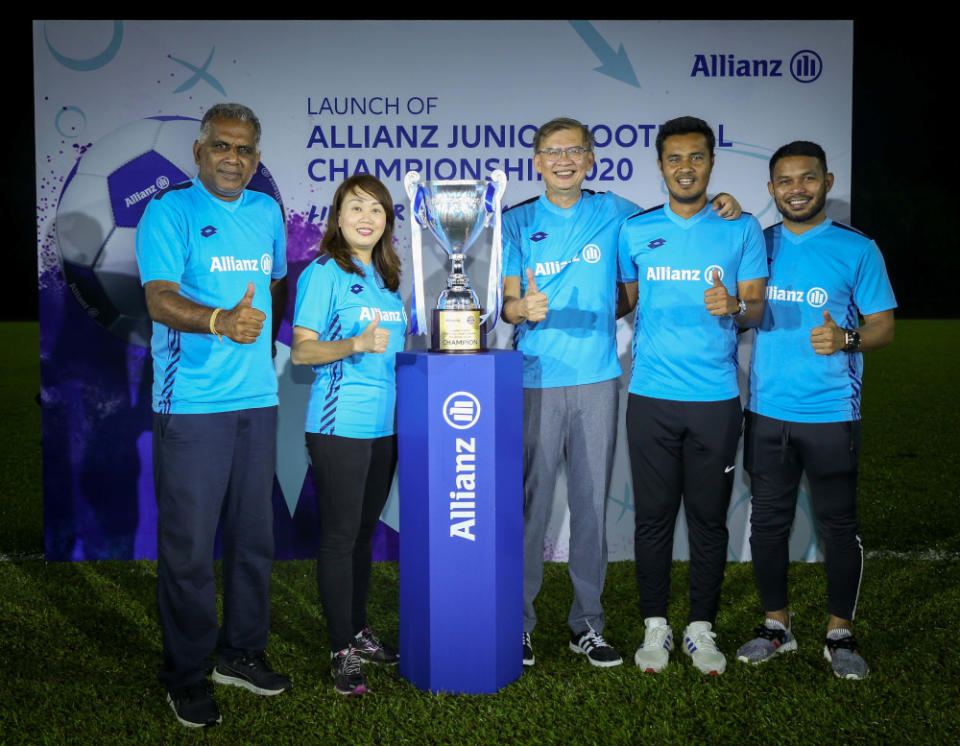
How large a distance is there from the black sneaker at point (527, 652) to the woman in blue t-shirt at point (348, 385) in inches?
22.0

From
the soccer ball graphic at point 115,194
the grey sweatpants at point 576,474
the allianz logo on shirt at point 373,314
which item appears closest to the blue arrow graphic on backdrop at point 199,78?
the soccer ball graphic at point 115,194

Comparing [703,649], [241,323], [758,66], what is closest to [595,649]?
[703,649]

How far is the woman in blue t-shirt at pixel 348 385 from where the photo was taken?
2668mm

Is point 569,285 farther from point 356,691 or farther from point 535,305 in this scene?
point 356,691

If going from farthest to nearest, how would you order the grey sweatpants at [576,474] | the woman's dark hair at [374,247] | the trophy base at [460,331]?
1. the grey sweatpants at [576,474]
2. the woman's dark hair at [374,247]
3. the trophy base at [460,331]

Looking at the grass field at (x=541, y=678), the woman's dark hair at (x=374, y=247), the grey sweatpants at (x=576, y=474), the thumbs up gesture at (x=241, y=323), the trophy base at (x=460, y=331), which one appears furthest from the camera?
the grey sweatpants at (x=576, y=474)

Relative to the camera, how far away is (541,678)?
2812mm

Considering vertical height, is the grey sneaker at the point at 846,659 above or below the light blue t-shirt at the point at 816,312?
below

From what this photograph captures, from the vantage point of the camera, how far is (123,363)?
4.01 m

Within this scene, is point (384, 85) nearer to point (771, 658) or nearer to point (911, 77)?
point (771, 658)

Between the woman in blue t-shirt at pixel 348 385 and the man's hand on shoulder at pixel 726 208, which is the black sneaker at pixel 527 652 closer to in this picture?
the woman in blue t-shirt at pixel 348 385

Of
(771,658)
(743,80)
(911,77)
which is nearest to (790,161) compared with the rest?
(743,80)

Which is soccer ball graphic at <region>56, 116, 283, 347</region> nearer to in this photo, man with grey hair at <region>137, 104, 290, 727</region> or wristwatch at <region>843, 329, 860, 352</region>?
man with grey hair at <region>137, 104, 290, 727</region>

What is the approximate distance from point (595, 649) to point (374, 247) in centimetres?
154
